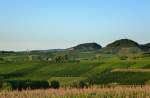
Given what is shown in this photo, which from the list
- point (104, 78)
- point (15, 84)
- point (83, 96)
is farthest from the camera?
point (104, 78)

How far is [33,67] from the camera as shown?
9669cm

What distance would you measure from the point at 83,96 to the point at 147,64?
62183 millimetres

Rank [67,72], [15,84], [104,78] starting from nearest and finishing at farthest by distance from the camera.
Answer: [15,84], [104,78], [67,72]

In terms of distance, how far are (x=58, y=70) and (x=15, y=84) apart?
42.6m

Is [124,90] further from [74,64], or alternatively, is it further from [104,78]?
[74,64]

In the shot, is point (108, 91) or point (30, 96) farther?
point (108, 91)

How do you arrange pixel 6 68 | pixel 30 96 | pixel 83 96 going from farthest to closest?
pixel 6 68 < pixel 83 96 < pixel 30 96

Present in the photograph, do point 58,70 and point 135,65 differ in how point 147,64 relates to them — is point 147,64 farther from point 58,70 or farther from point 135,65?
point 58,70

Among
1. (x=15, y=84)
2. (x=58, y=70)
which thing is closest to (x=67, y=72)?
(x=58, y=70)

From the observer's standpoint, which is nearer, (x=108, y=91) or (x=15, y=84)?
(x=108, y=91)

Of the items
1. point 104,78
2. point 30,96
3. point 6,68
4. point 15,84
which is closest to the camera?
point 30,96

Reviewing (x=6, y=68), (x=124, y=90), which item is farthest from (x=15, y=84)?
(x=6, y=68)

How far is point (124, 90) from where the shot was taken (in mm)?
28922

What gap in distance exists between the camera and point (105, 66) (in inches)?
3553
